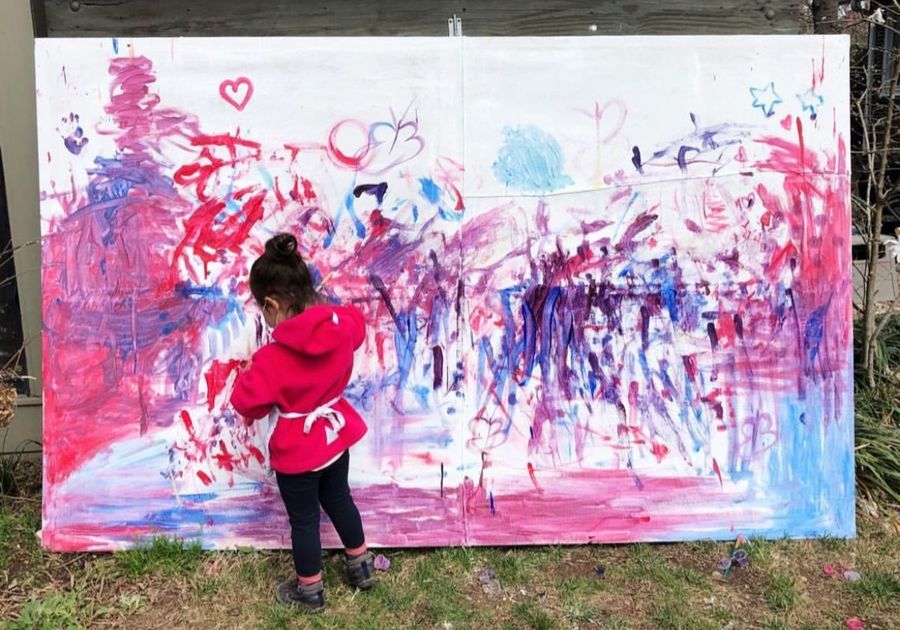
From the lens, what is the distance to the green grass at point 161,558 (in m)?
2.78

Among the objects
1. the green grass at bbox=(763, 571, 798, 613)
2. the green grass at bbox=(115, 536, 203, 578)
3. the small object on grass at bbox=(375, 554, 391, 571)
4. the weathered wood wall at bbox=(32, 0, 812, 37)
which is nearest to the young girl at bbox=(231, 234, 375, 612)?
the small object on grass at bbox=(375, 554, 391, 571)

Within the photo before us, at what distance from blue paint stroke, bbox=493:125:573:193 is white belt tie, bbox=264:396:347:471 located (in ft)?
3.67

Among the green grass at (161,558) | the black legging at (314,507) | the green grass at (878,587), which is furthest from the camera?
the green grass at (161,558)

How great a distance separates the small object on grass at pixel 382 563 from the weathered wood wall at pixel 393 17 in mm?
2351

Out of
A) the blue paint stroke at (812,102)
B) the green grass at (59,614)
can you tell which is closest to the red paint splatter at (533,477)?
the green grass at (59,614)

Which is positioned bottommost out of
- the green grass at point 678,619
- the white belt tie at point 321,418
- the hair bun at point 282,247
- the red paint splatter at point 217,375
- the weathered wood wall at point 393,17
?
the green grass at point 678,619

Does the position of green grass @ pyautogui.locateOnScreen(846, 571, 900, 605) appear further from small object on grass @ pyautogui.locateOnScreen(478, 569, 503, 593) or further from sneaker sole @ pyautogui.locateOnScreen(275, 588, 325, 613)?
sneaker sole @ pyautogui.locateOnScreen(275, 588, 325, 613)

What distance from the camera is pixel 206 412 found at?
2871 millimetres

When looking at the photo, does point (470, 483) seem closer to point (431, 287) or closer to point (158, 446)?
point (431, 287)

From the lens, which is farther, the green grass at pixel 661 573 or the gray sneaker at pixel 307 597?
the green grass at pixel 661 573

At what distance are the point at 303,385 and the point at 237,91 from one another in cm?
122

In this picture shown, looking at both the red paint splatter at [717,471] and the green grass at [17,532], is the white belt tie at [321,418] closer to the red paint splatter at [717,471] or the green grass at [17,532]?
the green grass at [17,532]

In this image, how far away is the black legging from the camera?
2.55 meters

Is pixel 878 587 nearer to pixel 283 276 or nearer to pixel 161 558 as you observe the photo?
pixel 283 276
